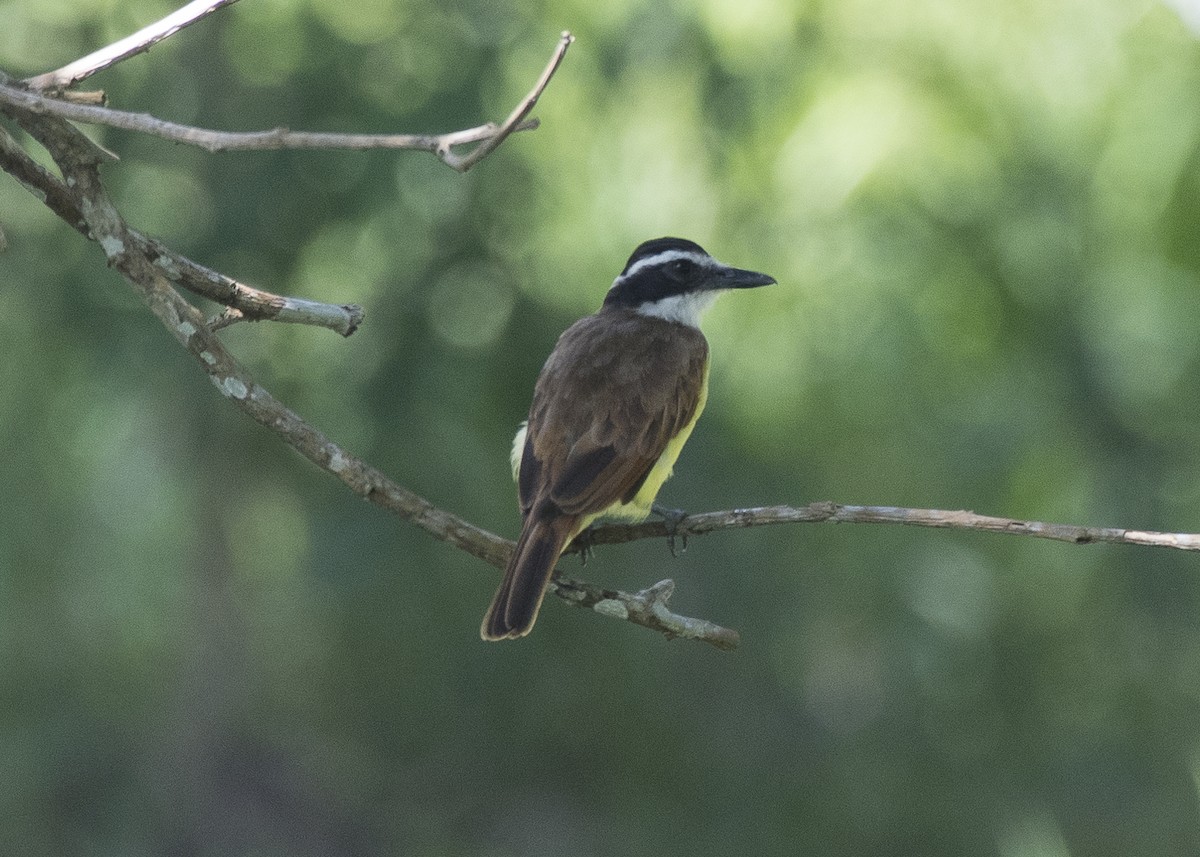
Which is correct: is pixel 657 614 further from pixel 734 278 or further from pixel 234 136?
pixel 734 278

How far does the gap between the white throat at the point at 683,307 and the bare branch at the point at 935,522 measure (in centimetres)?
248

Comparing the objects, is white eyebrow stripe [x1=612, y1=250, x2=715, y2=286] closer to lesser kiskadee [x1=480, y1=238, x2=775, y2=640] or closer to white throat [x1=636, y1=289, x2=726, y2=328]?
lesser kiskadee [x1=480, y1=238, x2=775, y2=640]

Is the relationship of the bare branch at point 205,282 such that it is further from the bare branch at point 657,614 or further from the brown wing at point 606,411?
the brown wing at point 606,411

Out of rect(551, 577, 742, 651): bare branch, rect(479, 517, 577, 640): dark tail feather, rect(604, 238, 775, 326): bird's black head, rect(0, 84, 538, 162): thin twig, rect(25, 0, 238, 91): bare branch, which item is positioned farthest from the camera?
rect(604, 238, 775, 326): bird's black head

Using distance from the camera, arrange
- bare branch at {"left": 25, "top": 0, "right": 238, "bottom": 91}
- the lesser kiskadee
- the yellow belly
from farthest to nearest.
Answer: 1. the yellow belly
2. the lesser kiskadee
3. bare branch at {"left": 25, "top": 0, "right": 238, "bottom": 91}

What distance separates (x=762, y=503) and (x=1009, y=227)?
2.63 metres

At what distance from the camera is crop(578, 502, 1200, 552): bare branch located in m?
3.54

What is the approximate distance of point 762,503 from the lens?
1094 centimetres

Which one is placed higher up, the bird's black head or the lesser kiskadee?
the bird's black head

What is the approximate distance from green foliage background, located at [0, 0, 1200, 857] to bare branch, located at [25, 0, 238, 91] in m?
6.69

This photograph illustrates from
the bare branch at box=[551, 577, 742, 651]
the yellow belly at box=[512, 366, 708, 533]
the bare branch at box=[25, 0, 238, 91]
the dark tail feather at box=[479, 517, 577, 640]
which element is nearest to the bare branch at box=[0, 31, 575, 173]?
the bare branch at box=[25, 0, 238, 91]

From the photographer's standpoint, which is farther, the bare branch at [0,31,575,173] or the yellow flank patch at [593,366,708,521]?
the yellow flank patch at [593,366,708,521]

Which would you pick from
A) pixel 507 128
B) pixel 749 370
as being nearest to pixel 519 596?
pixel 507 128

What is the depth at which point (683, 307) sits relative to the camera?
712 centimetres
